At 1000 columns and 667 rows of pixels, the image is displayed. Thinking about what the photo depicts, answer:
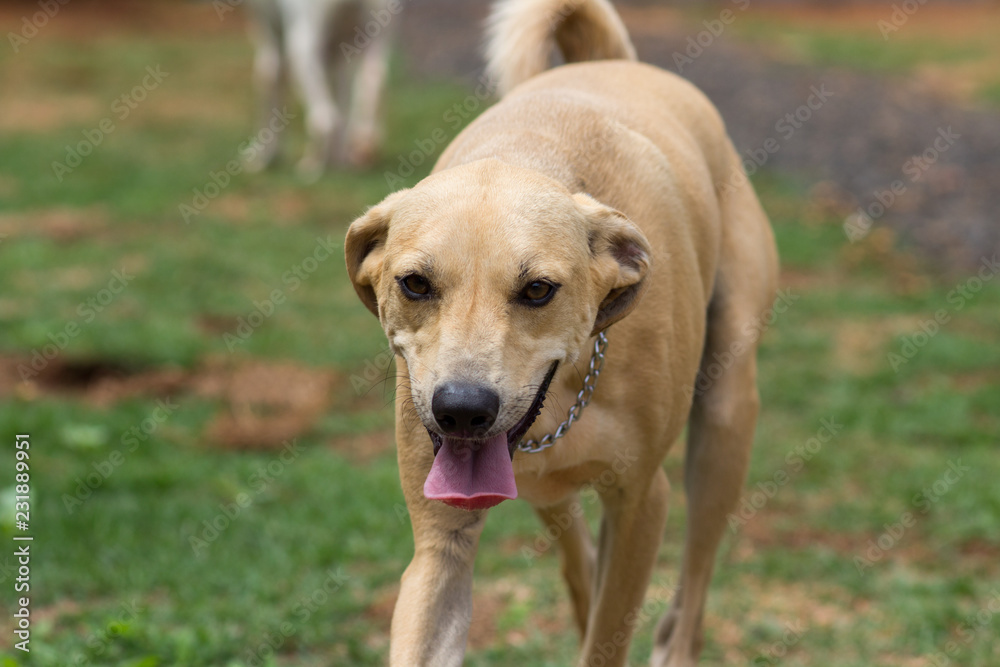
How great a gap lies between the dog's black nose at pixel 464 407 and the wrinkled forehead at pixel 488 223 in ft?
0.93

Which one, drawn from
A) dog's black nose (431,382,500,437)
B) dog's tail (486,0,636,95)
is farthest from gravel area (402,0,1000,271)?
dog's black nose (431,382,500,437)

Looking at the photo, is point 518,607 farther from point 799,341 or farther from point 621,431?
point 799,341

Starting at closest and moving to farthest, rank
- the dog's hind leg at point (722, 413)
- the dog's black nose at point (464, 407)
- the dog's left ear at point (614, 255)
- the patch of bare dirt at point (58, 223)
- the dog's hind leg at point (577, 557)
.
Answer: the dog's black nose at point (464, 407) → the dog's left ear at point (614, 255) → the dog's hind leg at point (722, 413) → the dog's hind leg at point (577, 557) → the patch of bare dirt at point (58, 223)

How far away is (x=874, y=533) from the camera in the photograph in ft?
18.4

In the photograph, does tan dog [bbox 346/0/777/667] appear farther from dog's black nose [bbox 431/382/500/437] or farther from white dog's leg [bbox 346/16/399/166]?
white dog's leg [bbox 346/16/399/166]

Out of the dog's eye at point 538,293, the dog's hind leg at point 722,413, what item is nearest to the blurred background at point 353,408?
→ the dog's hind leg at point 722,413

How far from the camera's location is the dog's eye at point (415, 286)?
266 cm

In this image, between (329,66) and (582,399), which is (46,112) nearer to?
(329,66)

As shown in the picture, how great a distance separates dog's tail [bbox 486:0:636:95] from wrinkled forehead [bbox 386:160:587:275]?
60.4 inches

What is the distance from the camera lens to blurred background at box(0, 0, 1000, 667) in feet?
15.6

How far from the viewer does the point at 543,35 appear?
14.0ft

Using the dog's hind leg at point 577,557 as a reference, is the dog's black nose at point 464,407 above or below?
above

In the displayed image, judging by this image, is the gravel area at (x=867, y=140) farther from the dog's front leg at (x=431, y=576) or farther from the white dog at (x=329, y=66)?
the dog's front leg at (x=431, y=576)

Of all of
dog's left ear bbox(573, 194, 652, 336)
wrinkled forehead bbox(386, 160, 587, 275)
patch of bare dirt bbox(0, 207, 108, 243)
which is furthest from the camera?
patch of bare dirt bbox(0, 207, 108, 243)
